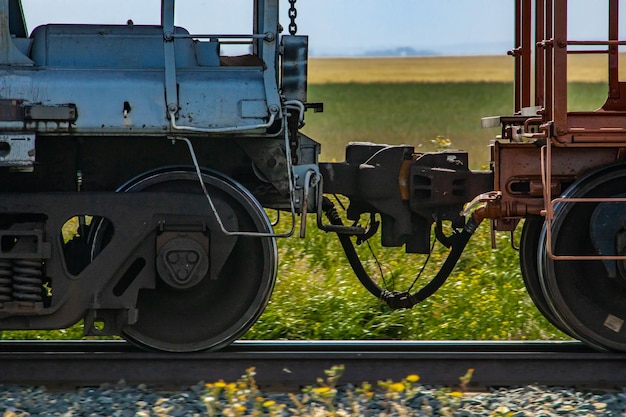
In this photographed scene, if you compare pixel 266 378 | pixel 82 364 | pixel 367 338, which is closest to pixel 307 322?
pixel 367 338

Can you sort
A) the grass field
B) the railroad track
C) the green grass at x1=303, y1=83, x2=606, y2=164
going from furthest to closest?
the grass field → the green grass at x1=303, y1=83, x2=606, y2=164 → the railroad track

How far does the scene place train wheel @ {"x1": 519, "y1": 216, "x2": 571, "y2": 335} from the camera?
6.64 meters

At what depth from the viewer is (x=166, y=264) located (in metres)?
5.98

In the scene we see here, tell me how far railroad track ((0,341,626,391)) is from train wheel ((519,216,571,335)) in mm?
589

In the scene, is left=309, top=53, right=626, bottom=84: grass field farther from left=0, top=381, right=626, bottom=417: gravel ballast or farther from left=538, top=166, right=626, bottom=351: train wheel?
left=0, top=381, right=626, bottom=417: gravel ballast

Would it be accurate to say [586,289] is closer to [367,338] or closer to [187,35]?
[367,338]

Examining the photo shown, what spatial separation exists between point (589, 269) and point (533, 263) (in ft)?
1.52

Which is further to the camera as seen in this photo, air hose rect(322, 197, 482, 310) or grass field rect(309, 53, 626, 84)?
Result: grass field rect(309, 53, 626, 84)

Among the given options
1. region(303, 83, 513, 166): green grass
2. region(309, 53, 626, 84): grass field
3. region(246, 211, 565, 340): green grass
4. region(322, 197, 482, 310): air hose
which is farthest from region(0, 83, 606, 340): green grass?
region(309, 53, 626, 84): grass field

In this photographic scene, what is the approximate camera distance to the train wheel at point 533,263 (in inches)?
262

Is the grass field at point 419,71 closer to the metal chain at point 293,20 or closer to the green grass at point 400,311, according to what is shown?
the green grass at point 400,311

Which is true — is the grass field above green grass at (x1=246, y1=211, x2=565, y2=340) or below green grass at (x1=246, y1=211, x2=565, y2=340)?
above

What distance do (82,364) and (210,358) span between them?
772 mm

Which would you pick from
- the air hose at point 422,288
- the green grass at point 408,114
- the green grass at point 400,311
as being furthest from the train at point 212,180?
the green grass at point 408,114
